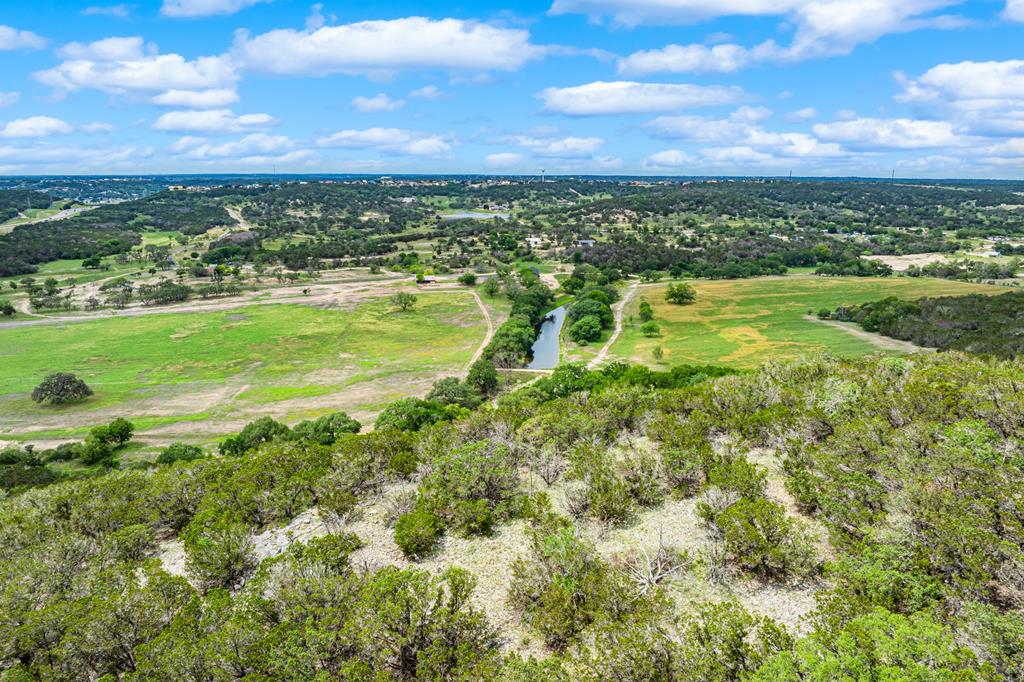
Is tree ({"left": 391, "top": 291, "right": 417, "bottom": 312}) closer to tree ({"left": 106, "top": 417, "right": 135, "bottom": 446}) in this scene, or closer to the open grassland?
the open grassland

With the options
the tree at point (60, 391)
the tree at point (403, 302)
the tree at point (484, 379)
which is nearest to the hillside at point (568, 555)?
the tree at point (484, 379)

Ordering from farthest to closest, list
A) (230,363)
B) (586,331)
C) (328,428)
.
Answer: (586,331) → (230,363) → (328,428)

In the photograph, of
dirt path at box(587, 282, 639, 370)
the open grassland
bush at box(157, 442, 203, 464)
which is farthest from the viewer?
dirt path at box(587, 282, 639, 370)

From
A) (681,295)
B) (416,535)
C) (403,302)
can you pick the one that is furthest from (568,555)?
(681,295)

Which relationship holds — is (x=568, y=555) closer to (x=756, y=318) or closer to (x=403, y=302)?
(x=756, y=318)

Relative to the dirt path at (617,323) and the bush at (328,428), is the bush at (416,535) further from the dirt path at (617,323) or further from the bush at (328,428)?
the dirt path at (617,323)

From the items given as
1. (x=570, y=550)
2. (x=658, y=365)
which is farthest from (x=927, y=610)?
(x=658, y=365)

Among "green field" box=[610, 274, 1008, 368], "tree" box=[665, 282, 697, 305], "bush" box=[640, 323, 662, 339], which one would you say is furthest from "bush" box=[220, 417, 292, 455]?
"tree" box=[665, 282, 697, 305]
